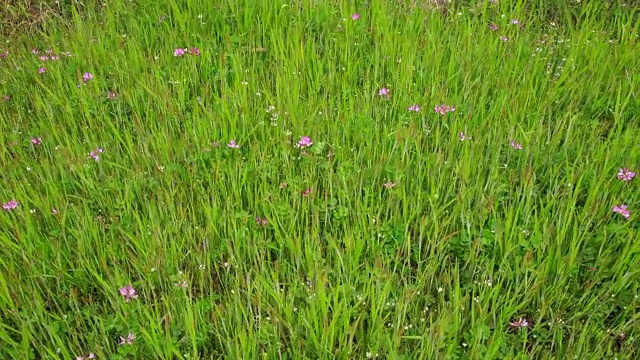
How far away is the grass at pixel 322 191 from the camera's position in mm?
1985

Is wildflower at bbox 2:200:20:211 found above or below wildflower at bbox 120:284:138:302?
above

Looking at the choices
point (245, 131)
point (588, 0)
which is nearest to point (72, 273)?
point (245, 131)

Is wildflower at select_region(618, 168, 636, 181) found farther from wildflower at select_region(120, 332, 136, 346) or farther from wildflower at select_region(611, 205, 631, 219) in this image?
wildflower at select_region(120, 332, 136, 346)

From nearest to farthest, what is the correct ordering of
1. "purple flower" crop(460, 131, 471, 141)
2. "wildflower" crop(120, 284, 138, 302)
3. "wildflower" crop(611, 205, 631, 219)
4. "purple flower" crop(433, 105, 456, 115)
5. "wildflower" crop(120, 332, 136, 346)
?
"wildflower" crop(120, 332, 136, 346) < "wildflower" crop(120, 284, 138, 302) < "wildflower" crop(611, 205, 631, 219) < "purple flower" crop(460, 131, 471, 141) < "purple flower" crop(433, 105, 456, 115)

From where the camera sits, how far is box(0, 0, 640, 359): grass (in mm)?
1985

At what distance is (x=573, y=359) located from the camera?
187cm

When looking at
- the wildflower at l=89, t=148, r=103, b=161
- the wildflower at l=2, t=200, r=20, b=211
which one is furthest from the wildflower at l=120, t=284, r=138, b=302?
the wildflower at l=89, t=148, r=103, b=161

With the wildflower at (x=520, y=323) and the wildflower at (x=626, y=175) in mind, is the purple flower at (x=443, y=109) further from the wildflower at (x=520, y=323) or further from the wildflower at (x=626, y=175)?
the wildflower at (x=520, y=323)

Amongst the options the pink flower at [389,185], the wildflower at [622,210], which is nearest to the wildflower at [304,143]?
the pink flower at [389,185]

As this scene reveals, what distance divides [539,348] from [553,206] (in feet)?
2.15

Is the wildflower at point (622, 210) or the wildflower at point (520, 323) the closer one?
the wildflower at point (520, 323)

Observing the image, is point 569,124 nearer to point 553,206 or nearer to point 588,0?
point 553,206

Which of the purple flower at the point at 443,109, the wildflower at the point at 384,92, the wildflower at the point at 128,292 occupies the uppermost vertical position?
the wildflower at the point at 384,92

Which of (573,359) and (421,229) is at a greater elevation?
(421,229)
